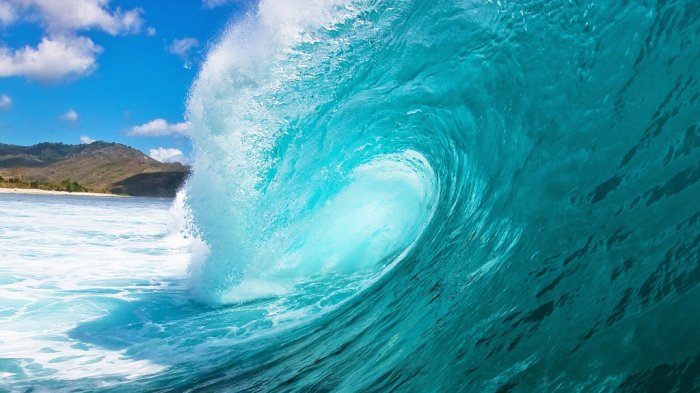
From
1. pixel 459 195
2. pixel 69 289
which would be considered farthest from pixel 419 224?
pixel 69 289

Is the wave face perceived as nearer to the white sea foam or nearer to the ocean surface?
the ocean surface

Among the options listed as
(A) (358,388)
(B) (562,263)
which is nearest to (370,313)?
(A) (358,388)

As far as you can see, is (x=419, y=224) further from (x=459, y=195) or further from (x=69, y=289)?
(x=69, y=289)

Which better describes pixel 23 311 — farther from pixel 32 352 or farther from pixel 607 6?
pixel 607 6

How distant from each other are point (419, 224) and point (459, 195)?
122 inches

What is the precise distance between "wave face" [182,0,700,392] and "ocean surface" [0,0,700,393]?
0.02 m

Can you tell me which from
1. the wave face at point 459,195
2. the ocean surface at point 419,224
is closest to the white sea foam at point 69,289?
the ocean surface at point 419,224

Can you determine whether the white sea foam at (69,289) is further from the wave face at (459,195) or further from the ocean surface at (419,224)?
the wave face at (459,195)

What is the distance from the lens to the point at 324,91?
8258mm

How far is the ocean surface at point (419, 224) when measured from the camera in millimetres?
2947

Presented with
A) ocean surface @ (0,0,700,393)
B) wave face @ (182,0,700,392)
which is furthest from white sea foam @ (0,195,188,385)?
wave face @ (182,0,700,392)

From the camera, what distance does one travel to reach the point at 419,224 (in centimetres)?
1060

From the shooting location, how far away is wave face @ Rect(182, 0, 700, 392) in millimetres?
2869

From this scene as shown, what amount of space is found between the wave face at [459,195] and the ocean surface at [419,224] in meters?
0.02
